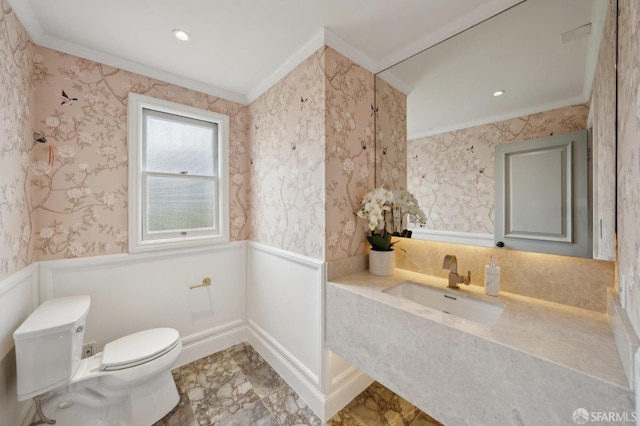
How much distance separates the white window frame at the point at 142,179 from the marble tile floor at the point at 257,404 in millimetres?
1023

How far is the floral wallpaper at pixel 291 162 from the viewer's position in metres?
1.52

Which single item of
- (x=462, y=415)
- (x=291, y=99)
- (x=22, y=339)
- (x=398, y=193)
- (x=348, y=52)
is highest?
(x=348, y=52)

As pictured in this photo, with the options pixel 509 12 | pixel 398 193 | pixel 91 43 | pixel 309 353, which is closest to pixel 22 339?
pixel 309 353

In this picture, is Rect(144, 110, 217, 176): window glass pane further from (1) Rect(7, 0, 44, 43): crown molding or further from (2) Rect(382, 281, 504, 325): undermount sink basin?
(2) Rect(382, 281, 504, 325): undermount sink basin

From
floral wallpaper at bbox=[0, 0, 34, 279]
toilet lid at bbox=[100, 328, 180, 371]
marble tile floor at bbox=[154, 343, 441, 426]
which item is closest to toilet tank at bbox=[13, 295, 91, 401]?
toilet lid at bbox=[100, 328, 180, 371]

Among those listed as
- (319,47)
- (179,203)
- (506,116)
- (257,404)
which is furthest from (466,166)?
(179,203)

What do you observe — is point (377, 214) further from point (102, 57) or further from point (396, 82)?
point (102, 57)

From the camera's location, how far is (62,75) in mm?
1542

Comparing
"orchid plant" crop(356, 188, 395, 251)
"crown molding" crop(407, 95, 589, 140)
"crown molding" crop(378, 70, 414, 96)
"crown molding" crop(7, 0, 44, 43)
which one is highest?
"crown molding" crop(7, 0, 44, 43)

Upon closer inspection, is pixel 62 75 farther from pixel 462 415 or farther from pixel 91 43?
pixel 462 415

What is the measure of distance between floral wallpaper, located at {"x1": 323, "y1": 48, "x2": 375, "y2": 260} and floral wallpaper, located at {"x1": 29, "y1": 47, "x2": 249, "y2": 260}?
1.44 meters

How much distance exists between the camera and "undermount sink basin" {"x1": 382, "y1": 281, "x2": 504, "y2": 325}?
1216 millimetres

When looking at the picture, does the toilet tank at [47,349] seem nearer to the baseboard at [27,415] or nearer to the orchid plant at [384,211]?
the baseboard at [27,415]

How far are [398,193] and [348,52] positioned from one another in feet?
3.21
